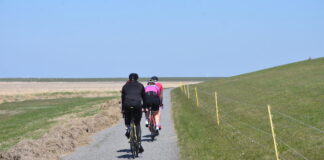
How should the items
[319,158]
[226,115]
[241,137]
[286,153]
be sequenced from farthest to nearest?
1. [226,115]
2. [241,137]
3. [286,153]
4. [319,158]

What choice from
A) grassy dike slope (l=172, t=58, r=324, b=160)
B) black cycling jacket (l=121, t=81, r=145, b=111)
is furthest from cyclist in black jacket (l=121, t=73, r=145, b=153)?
grassy dike slope (l=172, t=58, r=324, b=160)

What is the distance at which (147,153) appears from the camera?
15398mm

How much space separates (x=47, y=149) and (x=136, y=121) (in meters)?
3.25

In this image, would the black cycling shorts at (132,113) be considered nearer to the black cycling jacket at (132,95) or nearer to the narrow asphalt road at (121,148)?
the black cycling jacket at (132,95)

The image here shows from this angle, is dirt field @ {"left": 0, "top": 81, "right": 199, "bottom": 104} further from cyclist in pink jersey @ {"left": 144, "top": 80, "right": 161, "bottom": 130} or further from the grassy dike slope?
cyclist in pink jersey @ {"left": 144, "top": 80, "right": 161, "bottom": 130}

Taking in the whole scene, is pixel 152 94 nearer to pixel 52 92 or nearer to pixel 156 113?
pixel 156 113

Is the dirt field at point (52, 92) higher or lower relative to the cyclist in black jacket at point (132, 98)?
lower

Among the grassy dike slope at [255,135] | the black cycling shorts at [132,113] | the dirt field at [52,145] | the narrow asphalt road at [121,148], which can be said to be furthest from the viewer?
the dirt field at [52,145]

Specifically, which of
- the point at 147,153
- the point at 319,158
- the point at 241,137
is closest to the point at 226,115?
the point at 241,137

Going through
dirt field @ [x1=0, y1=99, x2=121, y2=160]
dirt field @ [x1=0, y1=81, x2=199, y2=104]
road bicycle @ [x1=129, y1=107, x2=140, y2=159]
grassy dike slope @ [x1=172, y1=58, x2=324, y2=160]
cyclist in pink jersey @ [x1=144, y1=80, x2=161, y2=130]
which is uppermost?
cyclist in pink jersey @ [x1=144, y1=80, x2=161, y2=130]

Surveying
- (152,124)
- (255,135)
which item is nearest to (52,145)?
(152,124)

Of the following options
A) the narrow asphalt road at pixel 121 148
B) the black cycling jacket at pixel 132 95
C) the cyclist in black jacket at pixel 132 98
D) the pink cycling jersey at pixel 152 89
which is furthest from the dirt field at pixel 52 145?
the pink cycling jersey at pixel 152 89

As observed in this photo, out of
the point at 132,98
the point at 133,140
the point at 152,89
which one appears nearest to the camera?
the point at 132,98

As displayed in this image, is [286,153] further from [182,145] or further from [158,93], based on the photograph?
[158,93]
